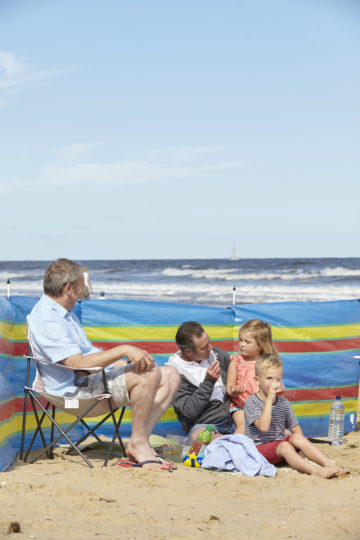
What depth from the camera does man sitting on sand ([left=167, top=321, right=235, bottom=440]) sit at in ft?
16.3

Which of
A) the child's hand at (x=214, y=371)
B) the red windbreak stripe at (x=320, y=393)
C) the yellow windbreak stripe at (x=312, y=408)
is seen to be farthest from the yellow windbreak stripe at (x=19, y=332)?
the yellow windbreak stripe at (x=312, y=408)

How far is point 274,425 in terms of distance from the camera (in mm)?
4645

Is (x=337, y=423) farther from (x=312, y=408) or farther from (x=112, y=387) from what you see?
(x=112, y=387)

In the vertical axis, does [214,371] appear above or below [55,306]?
below

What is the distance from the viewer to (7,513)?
338cm

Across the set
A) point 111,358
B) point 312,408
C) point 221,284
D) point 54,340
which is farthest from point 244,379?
point 221,284

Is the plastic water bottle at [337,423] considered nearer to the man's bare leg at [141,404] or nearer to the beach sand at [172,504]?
the beach sand at [172,504]

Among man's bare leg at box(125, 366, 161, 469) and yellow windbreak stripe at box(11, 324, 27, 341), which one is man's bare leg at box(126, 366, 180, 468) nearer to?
man's bare leg at box(125, 366, 161, 469)

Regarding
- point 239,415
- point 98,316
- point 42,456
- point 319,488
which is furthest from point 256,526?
point 98,316

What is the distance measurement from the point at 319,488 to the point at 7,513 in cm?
178

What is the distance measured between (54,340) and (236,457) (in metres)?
1.37

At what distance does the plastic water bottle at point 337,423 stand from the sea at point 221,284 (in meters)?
15.5

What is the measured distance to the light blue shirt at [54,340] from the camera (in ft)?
14.1

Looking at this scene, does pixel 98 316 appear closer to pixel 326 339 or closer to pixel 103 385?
pixel 103 385
